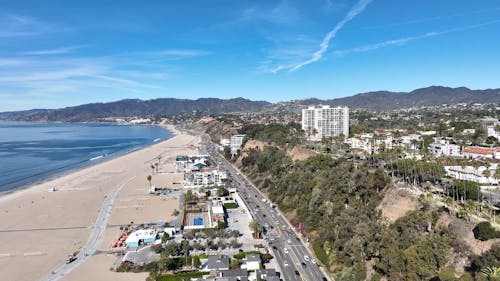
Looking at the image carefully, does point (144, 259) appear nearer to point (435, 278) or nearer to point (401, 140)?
point (435, 278)

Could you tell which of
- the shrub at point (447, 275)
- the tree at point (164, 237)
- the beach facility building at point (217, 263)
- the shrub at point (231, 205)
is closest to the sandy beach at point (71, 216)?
the tree at point (164, 237)

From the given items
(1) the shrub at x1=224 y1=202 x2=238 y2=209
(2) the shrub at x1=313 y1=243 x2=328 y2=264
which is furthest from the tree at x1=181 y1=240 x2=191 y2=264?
(1) the shrub at x1=224 y1=202 x2=238 y2=209

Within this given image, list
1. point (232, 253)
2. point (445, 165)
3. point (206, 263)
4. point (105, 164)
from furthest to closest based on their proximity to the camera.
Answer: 1. point (105, 164)
2. point (445, 165)
3. point (232, 253)
4. point (206, 263)

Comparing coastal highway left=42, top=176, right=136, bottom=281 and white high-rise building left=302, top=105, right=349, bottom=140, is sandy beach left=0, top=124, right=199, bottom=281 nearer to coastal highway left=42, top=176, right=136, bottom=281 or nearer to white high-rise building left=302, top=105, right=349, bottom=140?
coastal highway left=42, top=176, right=136, bottom=281

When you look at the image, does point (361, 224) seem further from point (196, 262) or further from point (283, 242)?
point (196, 262)

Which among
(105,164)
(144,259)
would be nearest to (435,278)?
(144,259)
